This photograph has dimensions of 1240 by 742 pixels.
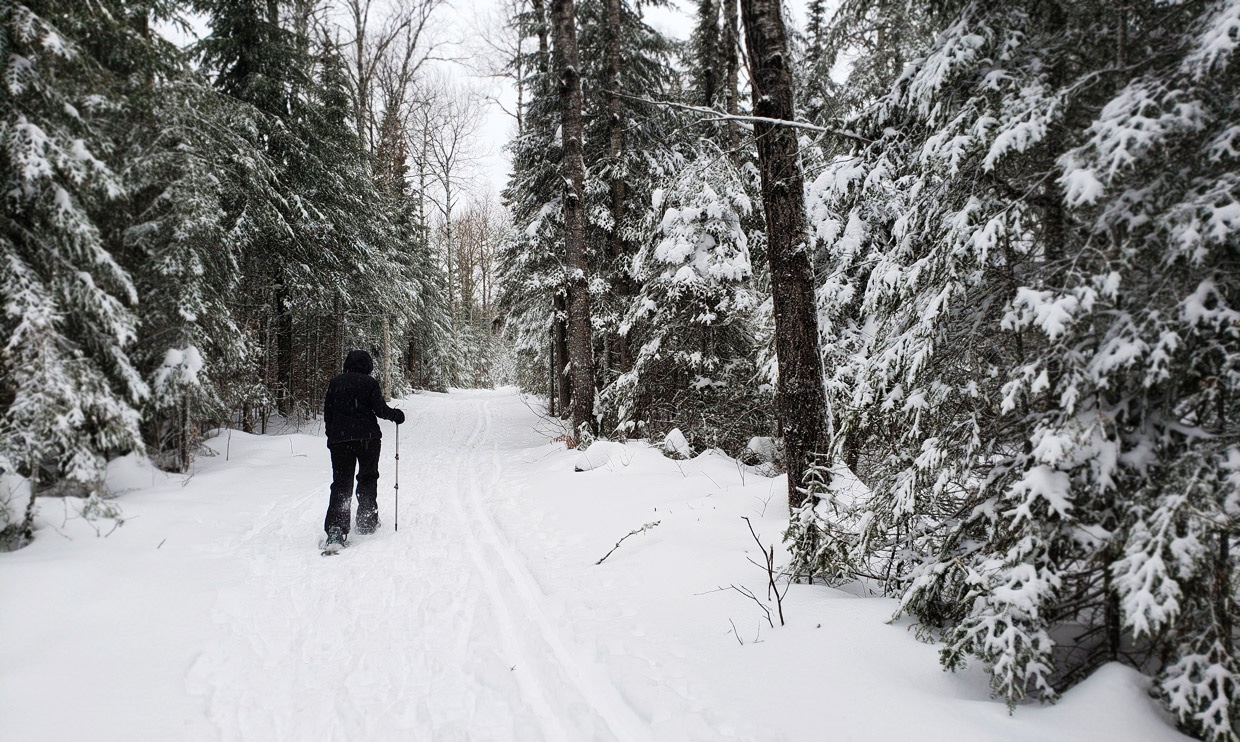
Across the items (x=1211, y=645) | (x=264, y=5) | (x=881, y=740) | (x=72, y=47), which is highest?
(x=264, y=5)

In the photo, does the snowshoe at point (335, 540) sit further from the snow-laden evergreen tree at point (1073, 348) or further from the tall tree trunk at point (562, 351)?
the tall tree trunk at point (562, 351)

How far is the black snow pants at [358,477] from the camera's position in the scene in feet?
20.6

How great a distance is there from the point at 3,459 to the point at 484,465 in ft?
24.5

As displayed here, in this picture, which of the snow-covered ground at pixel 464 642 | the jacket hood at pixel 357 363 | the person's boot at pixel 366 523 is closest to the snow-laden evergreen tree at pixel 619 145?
the jacket hood at pixel 357 363

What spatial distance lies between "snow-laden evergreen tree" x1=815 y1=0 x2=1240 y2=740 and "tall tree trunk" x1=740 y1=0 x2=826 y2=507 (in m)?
0.85

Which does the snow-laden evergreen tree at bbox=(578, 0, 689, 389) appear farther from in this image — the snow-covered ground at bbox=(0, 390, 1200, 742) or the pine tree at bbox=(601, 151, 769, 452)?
the snow-covered ground at bbox=(0, 390, 1200, 742)

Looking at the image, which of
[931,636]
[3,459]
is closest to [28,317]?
[3,459]

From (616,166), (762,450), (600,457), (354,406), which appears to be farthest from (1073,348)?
(616,166)

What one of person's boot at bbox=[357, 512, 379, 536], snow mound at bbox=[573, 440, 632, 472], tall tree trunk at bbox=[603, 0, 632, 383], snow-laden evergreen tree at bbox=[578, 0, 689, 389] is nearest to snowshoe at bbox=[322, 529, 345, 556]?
person's boot at bbox=[357, 512, 379, 536]

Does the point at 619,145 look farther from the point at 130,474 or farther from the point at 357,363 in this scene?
the point at 130,474

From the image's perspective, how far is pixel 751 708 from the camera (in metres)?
2.96

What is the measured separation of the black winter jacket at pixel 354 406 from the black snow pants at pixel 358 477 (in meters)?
0.11

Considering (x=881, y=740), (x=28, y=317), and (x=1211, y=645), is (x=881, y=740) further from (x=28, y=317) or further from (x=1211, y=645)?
(x=28, y=317)

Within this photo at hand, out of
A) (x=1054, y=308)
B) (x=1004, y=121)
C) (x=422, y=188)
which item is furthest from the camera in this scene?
(x=422, y=188)
